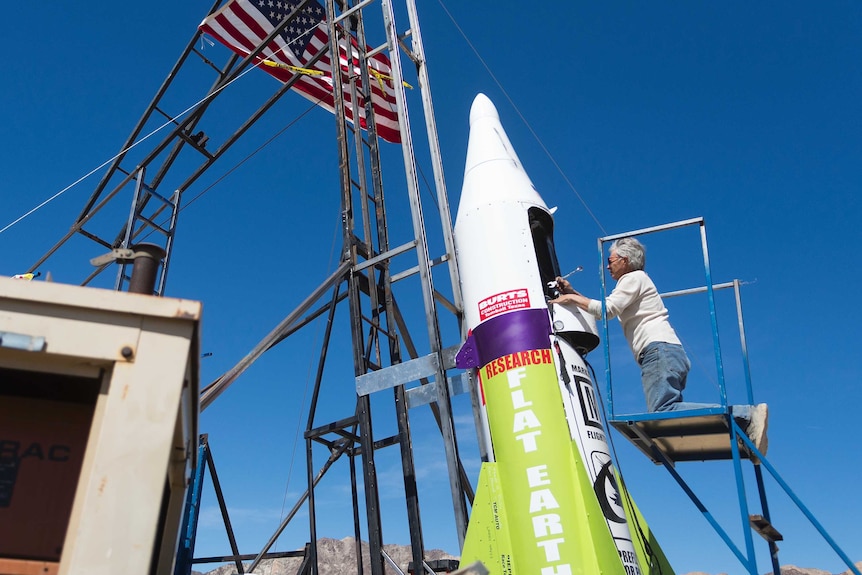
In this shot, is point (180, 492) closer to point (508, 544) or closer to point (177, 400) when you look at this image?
point (177, 400)

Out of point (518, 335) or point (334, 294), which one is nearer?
point (518, 335)

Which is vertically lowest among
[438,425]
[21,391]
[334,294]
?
[21,391]

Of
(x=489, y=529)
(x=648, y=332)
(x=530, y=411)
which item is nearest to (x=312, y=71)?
(x=648, y=332)

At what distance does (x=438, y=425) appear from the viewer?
25.7 ft

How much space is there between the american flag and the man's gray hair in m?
5.24

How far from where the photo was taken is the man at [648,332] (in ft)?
19.8

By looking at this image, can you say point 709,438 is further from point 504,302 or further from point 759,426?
point 504,302

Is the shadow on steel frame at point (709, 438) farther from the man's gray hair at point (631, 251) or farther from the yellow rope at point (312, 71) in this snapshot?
the yellow rope at point (312, 71)

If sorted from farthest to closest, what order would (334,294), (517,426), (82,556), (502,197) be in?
(334,294) → (502,197) → (517,426) → (82,556)

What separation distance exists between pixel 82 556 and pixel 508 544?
422 centimetres

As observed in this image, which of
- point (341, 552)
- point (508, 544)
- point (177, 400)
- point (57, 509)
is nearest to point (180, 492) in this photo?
point (57, 509)

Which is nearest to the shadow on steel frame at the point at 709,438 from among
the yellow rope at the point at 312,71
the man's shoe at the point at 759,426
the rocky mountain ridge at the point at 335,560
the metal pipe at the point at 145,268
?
the man's shoe at the point at 759,426

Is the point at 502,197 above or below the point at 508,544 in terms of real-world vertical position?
above

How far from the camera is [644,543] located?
245 inches
